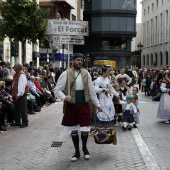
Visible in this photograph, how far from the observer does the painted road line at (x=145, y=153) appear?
6.86 m

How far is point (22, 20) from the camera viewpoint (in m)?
19.8

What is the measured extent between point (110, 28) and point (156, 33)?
48.6 feet

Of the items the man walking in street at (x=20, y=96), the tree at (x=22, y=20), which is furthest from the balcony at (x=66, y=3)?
the man walking in street at (x=20, y=96)

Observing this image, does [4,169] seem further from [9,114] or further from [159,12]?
[159,12]

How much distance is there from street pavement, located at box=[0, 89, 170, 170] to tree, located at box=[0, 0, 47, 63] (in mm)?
9353

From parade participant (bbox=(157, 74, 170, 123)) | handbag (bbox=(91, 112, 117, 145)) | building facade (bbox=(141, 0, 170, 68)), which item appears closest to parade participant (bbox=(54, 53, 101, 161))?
handbag (bbox=(91, 112, 117, 145))

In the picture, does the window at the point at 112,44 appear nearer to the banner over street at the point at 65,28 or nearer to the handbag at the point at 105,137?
the banner over street at the point at 65,28

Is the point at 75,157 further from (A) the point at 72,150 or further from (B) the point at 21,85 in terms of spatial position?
(B) the point at 21,85

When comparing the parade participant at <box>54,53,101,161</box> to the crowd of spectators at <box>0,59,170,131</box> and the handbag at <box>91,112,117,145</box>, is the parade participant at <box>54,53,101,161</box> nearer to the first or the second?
the handbag at <box>91,112,117,145</box>

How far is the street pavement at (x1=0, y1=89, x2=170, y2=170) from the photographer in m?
6.95

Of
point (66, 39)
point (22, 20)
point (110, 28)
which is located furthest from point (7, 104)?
point (110, 28)

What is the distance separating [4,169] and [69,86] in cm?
181

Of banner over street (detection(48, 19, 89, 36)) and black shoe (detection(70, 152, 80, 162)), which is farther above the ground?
banner over street (detection(48, 19, 89, 36))

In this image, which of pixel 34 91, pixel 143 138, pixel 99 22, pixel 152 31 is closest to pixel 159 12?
pixel 152 31
